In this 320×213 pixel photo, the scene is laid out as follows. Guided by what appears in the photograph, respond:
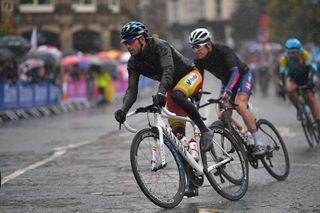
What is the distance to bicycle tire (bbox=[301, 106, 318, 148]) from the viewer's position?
13219 millimetres

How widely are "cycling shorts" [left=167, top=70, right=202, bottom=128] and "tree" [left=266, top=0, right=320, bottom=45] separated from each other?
91.0 feet

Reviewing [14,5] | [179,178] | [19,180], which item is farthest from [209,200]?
[14,5]

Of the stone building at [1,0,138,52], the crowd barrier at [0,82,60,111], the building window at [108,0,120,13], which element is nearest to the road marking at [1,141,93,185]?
the crowd barrier at [0,82,60,111]

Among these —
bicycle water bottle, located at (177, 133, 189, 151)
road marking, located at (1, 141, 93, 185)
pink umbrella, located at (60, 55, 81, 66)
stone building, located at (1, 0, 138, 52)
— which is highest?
bicycle water bottle, located at (177, 133, 189, 151)

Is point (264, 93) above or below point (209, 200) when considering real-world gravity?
below

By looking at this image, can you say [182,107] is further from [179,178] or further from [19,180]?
[19,180]

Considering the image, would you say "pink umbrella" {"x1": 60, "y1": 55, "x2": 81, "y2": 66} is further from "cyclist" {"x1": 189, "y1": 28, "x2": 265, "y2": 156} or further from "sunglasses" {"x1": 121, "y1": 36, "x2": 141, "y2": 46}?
"sunglasses" {"x1": 121, "y1": 36, "x2": 141, "y2": 46}

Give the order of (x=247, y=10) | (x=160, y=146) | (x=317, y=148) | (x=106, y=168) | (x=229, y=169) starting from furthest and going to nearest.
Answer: (x=247, y=10), (x=317, y=148), (x=106, y=168), (x=229, y=169), (x=160, y=146)

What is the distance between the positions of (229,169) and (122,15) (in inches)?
2067

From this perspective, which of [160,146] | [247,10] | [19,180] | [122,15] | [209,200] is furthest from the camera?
[247,10]

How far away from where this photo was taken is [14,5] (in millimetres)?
54969

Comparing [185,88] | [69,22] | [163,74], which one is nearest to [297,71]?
[185,88]

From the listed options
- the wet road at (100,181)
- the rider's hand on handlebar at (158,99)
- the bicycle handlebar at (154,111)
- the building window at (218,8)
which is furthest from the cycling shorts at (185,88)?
the building window at (218,8)

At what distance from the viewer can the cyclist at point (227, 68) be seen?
9.22 meters
